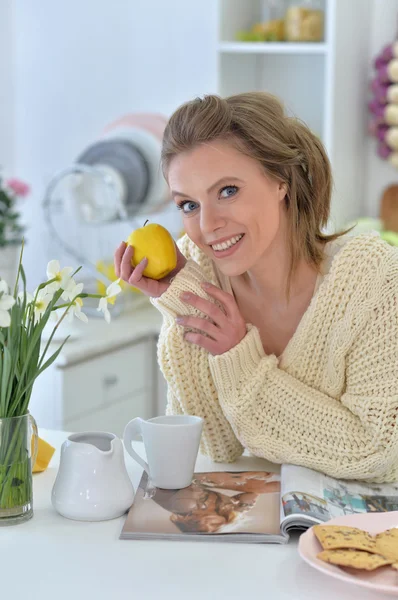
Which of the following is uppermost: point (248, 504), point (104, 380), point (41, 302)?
point (41, 302)

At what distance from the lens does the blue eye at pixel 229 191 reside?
129 centimetres

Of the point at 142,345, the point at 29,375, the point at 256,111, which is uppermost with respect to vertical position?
the point at 256,111

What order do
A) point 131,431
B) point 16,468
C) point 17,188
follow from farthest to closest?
point 17,188
point 131,431
point 16,468

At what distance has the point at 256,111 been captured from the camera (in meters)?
1.31


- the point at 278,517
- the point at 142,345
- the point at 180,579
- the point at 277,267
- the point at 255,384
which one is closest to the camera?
the point at 180,579

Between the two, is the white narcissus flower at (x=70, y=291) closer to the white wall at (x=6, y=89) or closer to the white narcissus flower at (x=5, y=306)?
the white narcissus flower at (x=5, y=306)

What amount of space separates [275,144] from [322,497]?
51 cm

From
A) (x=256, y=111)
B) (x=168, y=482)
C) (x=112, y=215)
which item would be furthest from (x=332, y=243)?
(x=112, y=215)

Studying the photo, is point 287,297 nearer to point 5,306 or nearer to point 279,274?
point 279,274

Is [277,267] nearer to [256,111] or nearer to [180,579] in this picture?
[256,111]

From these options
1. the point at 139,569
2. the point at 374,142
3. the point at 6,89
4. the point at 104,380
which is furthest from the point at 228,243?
the point at 6,89

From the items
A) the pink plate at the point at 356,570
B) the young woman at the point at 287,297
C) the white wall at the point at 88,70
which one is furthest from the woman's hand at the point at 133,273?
the white wall at the point at 88,70

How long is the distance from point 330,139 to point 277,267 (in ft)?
4.60

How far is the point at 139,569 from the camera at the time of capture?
1.00m
